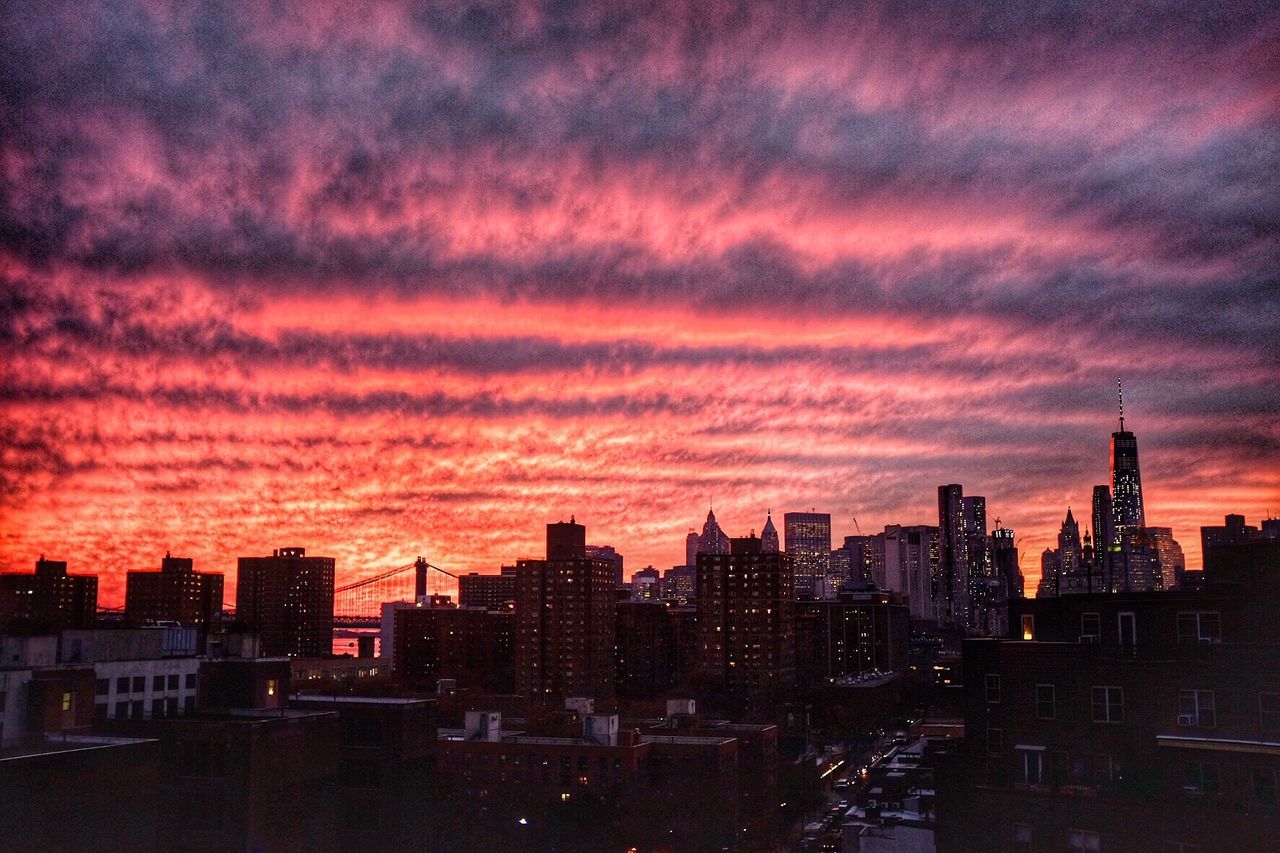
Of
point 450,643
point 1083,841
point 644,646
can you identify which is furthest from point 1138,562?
point 450,643

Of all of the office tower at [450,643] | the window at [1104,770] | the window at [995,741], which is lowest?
the office tower at [450,643]

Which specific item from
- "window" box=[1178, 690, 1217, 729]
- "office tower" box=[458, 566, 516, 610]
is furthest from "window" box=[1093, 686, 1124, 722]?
"office tower" box=[458, 566, 516, 610]

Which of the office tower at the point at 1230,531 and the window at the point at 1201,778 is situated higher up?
the office tower at the point at 1230,531

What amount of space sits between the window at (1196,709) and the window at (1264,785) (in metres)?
0.59

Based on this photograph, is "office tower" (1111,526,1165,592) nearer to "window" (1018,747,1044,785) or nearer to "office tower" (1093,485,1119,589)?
"office tower" (1093,485,1119,589)

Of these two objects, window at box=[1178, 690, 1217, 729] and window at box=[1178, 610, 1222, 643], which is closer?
window at box=[1178, 690, 1217, 729]

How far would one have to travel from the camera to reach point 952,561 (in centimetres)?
14188

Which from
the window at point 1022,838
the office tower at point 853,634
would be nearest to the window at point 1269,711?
the window at point 1022,838

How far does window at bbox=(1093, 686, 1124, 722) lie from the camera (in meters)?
10.7

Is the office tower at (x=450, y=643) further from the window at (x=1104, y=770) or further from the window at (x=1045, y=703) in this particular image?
the window at (x=1104, y=770)

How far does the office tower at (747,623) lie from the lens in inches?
2667

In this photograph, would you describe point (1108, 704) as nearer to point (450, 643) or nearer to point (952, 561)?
point (450, 643)

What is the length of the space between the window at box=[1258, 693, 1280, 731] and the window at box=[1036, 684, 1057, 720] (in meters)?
1.96

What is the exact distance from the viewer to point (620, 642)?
253 ft
